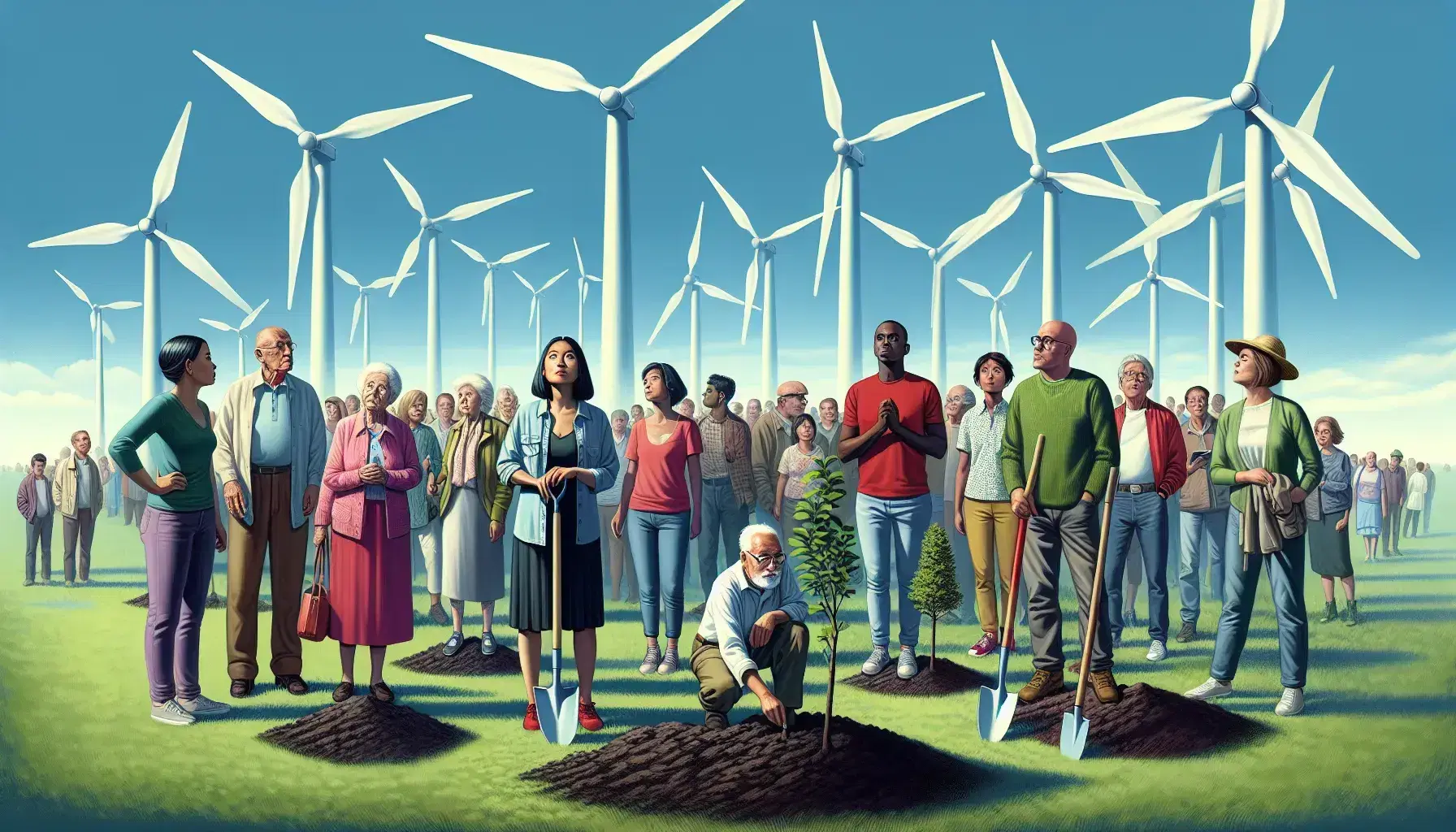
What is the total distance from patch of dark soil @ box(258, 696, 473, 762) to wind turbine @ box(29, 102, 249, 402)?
41.9 ft

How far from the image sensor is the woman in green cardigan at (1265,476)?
8.48m

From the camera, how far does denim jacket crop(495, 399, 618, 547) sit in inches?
313

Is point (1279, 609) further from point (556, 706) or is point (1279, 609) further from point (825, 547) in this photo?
point (556, 706)

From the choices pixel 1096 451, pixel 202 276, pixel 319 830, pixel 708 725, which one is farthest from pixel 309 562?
pixel 1096 451

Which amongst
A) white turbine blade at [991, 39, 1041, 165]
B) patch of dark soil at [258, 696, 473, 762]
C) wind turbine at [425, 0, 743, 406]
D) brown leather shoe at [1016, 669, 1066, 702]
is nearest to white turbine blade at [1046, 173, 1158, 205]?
white turbine blade at [991, 39, 1041, 165]

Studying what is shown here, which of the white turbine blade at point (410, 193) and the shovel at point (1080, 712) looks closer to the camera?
the shovel at point (1080, 712)

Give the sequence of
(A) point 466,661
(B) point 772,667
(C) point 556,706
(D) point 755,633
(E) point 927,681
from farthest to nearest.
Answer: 1. (A) point 466,661
2. (E) point 927,681
3. (C) point 556,706
4. (B) point 772,667
5. (D) point 755,633

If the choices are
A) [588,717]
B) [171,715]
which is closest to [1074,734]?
[588,717]

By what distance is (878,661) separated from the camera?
923cm

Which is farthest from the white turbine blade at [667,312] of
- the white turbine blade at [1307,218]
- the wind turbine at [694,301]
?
the white turbine blade at [1307,218]

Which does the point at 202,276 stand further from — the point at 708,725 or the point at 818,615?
the point at 708,725

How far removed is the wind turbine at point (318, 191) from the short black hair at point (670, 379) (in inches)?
457

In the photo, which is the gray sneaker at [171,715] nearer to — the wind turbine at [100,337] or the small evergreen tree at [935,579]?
the small evergreen tree at [935,579]

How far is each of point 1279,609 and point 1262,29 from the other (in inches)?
394
